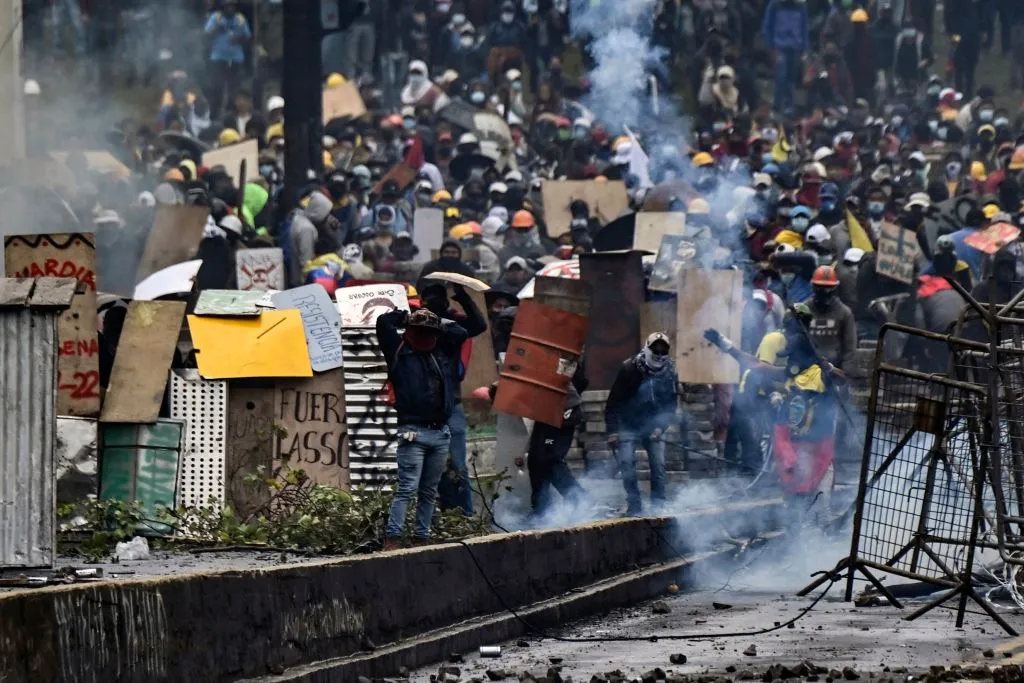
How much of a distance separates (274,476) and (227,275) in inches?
309

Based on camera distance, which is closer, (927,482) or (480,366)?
(927,482)

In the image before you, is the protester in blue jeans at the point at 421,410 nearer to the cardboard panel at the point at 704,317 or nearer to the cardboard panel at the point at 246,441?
the cardboard panel at the point at 246,441

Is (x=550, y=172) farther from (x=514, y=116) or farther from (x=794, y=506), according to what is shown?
(x=794, y=506)

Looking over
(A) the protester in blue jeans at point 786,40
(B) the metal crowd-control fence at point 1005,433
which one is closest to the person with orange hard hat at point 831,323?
(B) the metal crowd-control fence at point 1005,433

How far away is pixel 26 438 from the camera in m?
9.38

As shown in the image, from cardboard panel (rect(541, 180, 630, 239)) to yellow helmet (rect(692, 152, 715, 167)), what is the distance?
1.67m

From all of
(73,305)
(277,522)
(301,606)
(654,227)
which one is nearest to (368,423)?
(73,305)

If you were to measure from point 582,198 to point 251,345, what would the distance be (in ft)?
35.7

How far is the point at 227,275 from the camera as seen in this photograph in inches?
850

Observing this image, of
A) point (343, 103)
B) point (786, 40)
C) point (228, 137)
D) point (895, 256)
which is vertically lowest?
point (895, 256)

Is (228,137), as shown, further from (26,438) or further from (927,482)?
(26,438)

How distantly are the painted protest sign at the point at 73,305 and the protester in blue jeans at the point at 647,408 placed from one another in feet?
14.2

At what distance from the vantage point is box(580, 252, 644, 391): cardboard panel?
19547mm

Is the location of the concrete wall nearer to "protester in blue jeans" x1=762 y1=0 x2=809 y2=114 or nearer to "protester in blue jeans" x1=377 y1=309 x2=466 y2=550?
"protester in blue jeans" x1=377 y1=309 x2=466 y2=550
